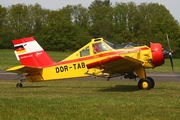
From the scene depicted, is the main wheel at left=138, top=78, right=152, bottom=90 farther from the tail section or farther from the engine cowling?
the tail section

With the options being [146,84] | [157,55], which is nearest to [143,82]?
[146,84]

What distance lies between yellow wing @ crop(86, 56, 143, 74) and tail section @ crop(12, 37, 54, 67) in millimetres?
2914

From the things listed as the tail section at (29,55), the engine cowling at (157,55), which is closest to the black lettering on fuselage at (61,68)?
the tail section at (29,55)

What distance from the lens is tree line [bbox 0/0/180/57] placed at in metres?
65.6

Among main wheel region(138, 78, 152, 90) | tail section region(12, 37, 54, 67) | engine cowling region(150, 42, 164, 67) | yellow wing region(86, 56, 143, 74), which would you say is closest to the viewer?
yellow wing region(86, 56, 143, 74)

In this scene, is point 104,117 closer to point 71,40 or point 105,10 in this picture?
point 71,40

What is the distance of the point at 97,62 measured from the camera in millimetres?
13117

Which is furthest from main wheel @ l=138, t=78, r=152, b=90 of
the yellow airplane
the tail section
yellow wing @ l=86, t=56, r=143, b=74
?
the tail section

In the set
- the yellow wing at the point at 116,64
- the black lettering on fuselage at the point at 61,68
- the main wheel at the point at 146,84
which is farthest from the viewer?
the black lettering on fuselage at the point at 61,68

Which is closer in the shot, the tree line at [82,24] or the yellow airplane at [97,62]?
the yellow airplane at [97,62]

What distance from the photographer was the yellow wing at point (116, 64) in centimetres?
1302

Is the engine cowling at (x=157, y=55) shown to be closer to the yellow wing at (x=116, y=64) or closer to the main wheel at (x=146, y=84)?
the yellow wing at (x=116, y=64)

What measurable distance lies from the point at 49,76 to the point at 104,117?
25.9ft

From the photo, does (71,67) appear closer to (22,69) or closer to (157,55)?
(22,69)
